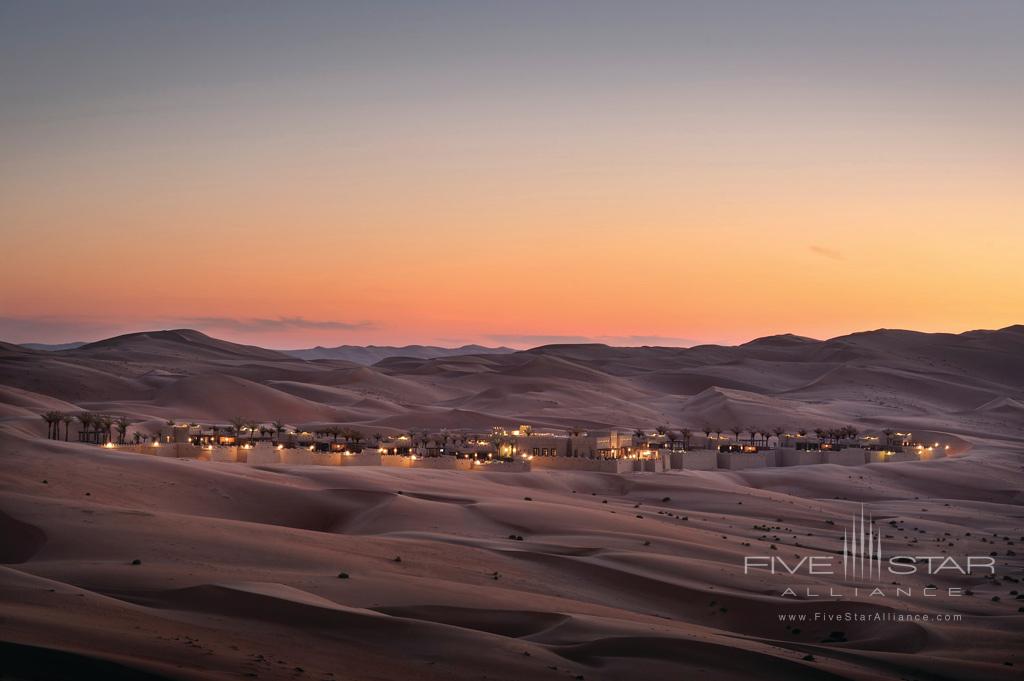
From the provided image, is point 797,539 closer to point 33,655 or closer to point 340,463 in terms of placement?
point 340,463

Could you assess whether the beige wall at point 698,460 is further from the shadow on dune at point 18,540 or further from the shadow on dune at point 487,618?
the shadow on dune at point 18,540

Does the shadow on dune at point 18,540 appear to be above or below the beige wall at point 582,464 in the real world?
below

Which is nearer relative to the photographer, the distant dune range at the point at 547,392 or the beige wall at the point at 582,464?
the beige wall at the point at 582,464

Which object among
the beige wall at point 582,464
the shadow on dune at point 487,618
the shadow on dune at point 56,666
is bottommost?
Result: the shadow on dune at point 487,618

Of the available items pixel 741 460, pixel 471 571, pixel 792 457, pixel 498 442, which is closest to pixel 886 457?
pixel 792 457

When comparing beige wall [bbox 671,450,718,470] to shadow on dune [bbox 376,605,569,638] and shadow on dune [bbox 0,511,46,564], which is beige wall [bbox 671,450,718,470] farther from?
shadow on dune [bbox 0,511,46,564]

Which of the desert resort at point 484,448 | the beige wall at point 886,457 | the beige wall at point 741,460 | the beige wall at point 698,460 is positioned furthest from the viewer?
the beige wall at point 886,457

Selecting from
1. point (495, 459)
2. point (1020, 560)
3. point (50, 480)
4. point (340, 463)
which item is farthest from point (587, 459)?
point (50, 480)

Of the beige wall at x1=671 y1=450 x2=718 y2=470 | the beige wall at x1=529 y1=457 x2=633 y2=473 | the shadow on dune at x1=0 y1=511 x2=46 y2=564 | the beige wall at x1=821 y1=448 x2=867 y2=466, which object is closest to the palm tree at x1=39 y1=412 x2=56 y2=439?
the beige wall at x1=529 y1=457 x2=633 y2=473

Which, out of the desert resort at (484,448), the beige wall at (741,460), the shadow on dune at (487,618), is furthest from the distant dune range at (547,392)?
the shadow on dune at (487,618)
